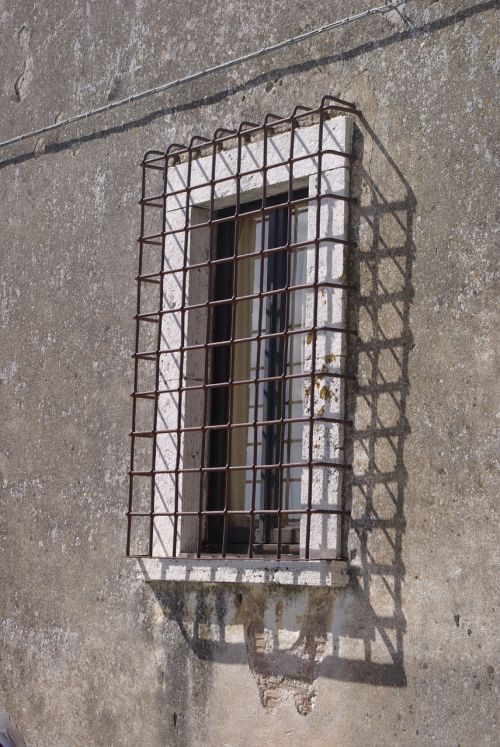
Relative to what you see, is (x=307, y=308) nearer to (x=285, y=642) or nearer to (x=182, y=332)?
(x=182, y=332)

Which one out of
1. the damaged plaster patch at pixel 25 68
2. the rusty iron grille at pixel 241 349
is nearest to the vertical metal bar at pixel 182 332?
the rusty iron grille at pixel 241 349

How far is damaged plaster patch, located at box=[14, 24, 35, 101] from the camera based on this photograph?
6.83 meters

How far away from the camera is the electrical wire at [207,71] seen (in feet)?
16.3

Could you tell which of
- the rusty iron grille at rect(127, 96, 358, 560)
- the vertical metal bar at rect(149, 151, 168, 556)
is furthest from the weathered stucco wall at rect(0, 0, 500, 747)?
the vertical metal bar at rect(149, 151, 168, 556)

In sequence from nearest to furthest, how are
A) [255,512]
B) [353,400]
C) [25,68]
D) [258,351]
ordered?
[353,400], [255,512], [258,351], [25,68]

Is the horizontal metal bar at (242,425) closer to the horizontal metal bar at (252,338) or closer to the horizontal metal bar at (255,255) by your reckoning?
the horizontal metal bar at (252,338)

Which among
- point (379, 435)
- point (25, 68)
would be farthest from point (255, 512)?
point (25, 68)

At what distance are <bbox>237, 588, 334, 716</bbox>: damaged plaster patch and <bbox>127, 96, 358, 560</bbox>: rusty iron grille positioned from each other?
0.61ft

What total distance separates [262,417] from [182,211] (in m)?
0.96

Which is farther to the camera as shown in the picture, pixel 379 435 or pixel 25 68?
pixel 25 68

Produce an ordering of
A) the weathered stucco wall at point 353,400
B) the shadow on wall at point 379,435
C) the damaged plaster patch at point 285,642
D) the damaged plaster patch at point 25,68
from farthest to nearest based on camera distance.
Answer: the damaged plaster patch at point 25,68
the damaged plaster patch at point 285,642
the shadow on wall at point 379,435
the weathered stucco wall at point 353,400

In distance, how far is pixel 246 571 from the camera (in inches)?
197

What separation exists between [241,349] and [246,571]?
100 centimetres

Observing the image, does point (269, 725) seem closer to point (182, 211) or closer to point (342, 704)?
point (342, 704)
